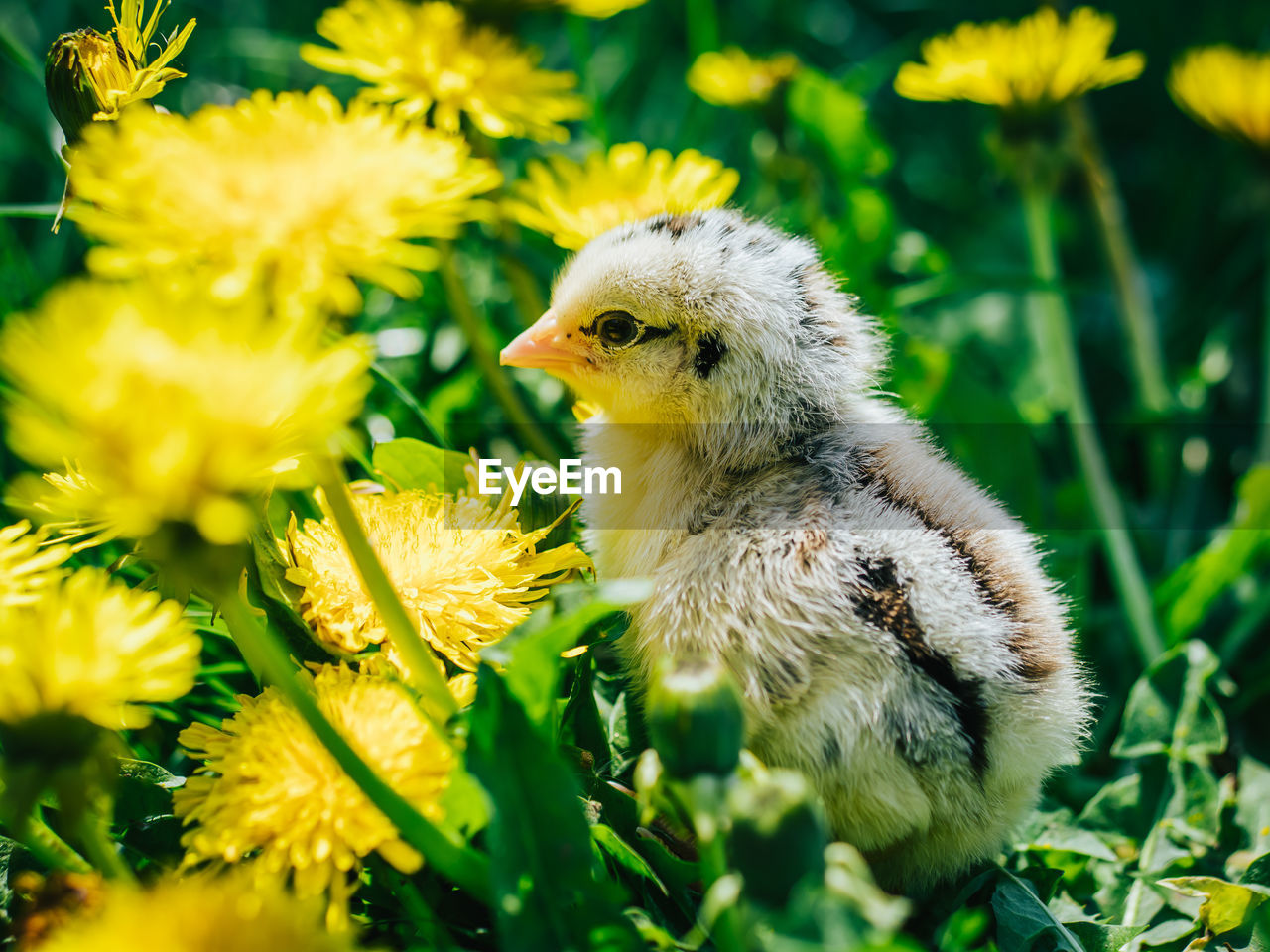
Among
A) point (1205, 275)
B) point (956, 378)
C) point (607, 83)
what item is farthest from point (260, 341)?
point (1205, 275)

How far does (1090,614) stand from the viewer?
5.19 feet

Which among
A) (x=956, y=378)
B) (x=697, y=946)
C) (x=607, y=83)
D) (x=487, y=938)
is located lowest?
(x=487, y=938)

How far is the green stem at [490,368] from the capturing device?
4.64 feet

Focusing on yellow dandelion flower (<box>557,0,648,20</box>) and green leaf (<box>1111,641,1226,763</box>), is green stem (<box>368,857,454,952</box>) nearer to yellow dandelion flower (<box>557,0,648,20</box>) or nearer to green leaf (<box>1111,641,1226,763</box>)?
green leaf (<box>1111,641,1226,763</box>)

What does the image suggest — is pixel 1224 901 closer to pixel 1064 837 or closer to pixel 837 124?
pixel 1064 837

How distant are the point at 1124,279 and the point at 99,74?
1763mm

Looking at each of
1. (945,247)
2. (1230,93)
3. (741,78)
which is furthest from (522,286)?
(1230,93)

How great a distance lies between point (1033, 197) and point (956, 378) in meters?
0.37

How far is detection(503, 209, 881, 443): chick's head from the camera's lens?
3.63ft

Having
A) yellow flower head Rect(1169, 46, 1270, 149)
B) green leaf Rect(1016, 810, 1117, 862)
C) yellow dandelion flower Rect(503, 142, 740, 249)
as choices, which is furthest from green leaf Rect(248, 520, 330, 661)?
yellow flower head Rect(1169, 46, 1270, 149)

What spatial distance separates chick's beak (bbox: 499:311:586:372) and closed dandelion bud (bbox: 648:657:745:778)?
22.9 inches

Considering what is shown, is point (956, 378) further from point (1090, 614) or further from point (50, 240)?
point (50, 240)

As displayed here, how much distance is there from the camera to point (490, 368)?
1.46m

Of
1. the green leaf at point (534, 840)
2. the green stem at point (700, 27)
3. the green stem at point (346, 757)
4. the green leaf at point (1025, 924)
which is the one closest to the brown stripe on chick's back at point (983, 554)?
the green leaf at point (1025, 924)
